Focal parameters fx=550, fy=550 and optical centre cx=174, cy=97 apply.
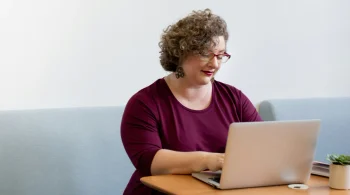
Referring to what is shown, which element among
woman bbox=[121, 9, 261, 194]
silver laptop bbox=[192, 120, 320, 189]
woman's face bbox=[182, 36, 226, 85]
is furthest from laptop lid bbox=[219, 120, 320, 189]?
woman's face bbox=[182, 36, 226, 85]

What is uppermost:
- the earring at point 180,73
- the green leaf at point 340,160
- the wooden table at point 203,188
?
the earring at point 180,73

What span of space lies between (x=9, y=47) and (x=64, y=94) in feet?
0.99

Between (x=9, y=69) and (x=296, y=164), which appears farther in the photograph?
(x=9, y=69)

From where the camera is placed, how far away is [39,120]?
7.26 ft

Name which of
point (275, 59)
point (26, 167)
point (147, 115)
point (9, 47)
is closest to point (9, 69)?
point (9, 47)

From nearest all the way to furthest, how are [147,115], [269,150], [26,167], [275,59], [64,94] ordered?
1. [269,150]
2. [147,115]
3. [26,167]
4. [64,94]
5. [275,59]

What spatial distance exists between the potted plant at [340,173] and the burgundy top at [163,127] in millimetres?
491

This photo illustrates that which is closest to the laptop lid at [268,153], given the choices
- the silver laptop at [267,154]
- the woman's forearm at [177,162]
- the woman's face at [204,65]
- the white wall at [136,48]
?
the silver laptop at [267,154]

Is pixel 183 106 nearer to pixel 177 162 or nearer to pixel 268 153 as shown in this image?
pixel 177 162

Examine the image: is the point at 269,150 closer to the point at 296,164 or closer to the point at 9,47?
the point at 296,164

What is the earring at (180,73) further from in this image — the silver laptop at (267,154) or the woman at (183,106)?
the silver laptop at (267,154)

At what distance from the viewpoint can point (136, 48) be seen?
2.52 m

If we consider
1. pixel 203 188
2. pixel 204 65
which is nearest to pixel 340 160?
pixel 203 188

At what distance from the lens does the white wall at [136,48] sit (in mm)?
2262
